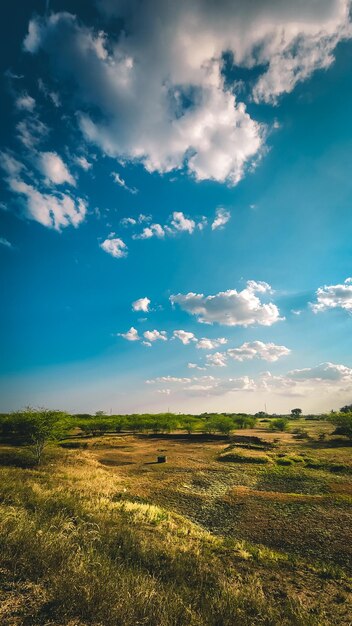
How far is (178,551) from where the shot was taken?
1131 centimetres

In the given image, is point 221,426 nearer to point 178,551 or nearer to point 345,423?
point 345,423

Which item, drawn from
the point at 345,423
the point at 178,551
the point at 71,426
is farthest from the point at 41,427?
the point at 345,423

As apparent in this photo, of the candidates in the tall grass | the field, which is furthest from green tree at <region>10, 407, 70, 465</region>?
the tall grass

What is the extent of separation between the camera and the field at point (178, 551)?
6.00m

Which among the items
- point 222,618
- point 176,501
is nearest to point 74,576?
point 222,618

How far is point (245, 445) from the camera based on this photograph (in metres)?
54.9

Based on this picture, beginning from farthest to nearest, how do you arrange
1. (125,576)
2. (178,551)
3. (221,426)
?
(221,426) → (178,551) → (125,576)

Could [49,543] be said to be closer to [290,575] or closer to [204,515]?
[290,575]

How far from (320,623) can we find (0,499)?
528 inches

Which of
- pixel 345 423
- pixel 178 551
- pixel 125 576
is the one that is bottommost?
pixel 178 551

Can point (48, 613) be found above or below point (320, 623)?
above

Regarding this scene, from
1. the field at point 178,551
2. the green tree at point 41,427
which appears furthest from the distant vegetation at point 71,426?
the field at point 178,551

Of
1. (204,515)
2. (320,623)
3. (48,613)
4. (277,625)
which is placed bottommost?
(204,515)

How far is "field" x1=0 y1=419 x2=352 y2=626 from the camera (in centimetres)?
600
